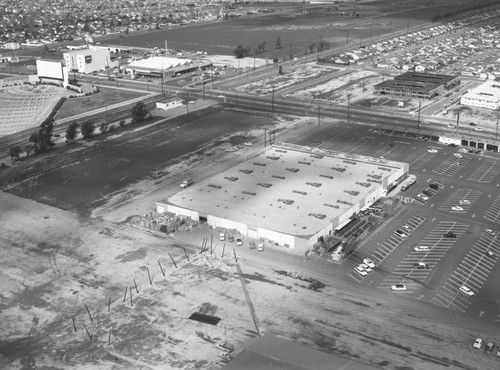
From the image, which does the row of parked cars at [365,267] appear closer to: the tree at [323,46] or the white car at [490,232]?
the white car at [490,232]

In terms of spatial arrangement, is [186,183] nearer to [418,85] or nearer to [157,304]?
[157,304]

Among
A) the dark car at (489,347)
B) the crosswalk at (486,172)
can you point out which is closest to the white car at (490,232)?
the crosswalk at (486,172)

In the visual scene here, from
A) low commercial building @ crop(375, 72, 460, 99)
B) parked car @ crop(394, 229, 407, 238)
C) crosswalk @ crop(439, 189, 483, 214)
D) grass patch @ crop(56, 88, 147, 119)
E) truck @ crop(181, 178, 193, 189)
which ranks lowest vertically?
parked car @ crop(394, 229, 407, 238)

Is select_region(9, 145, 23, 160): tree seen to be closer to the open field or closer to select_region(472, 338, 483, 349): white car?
select_region(472, 338, 483, 349): white car

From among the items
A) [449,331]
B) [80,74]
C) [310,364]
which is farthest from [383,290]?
[80,74]

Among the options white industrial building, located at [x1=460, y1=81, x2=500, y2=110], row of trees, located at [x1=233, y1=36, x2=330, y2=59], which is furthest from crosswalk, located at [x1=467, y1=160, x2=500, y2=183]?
row of trees, located at [x1=233, y1=36, x2=330, y2=59]

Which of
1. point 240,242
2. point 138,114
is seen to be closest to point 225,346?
point 240,242
